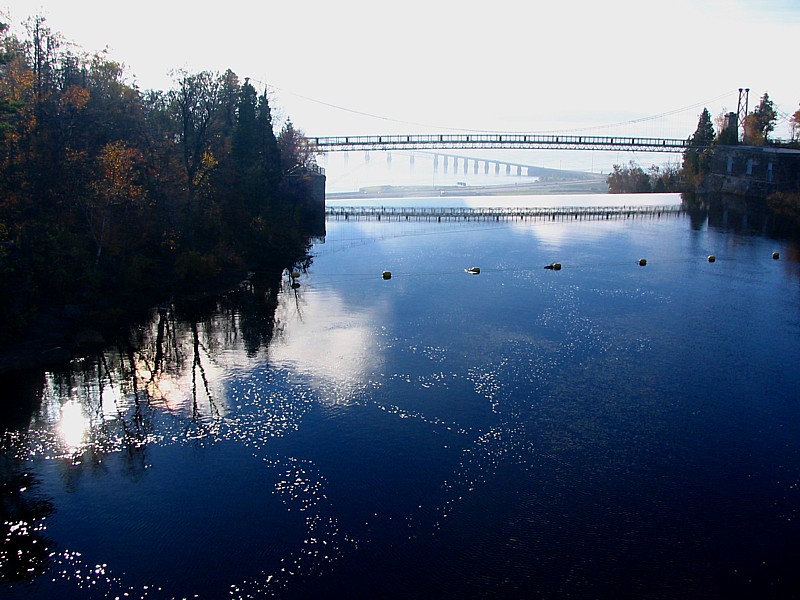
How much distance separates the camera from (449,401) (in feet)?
88.1

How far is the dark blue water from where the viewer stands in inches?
655

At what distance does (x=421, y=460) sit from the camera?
21984 mm

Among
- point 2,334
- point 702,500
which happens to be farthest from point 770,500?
point 2,334

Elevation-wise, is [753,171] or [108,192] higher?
[753,171]

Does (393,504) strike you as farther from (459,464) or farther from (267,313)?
(267,313)

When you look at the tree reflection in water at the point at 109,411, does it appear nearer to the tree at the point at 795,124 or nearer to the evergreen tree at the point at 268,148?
the evergreen tree at the point at 268,148

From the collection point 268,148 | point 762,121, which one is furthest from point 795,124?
point 268,148

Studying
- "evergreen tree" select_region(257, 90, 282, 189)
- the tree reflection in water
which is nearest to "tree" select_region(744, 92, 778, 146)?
"evergreen tree" select_region(257, 90, 282, 189)

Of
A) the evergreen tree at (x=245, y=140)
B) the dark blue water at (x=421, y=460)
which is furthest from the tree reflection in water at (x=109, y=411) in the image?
the evergreen tree at (x=245, y=140)

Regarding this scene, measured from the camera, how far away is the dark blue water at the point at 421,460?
16.6 m

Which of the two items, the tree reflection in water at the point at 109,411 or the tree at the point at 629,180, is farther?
the tree at the point at 629,180

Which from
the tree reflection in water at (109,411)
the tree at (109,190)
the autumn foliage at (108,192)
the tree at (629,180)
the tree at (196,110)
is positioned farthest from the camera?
the tree at (629,180)

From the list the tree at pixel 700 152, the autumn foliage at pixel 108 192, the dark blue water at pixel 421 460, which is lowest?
the dark blue water at pixel 421 460

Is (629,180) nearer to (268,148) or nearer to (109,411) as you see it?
(268,148)
